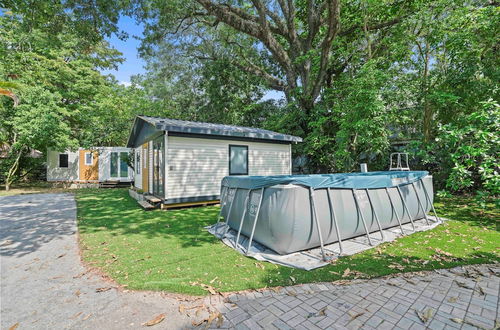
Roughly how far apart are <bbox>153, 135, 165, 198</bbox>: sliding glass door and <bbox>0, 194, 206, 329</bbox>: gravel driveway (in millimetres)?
3282

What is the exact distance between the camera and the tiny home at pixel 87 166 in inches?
577

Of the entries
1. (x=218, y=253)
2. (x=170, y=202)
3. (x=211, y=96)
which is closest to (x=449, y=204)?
(x=218, y=253)

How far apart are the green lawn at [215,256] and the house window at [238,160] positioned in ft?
9.86

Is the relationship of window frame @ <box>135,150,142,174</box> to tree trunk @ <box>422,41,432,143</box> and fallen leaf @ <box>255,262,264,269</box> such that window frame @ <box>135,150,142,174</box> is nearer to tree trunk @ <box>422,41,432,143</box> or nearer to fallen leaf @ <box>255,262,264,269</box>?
fallen leaf @ <box>255,262,264,269</box>

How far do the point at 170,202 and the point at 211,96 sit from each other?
35.2 ft

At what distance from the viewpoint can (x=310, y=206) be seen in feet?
11.6

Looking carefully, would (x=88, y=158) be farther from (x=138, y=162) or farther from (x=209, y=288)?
(x=209, y=288)

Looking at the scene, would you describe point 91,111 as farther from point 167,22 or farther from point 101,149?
point 167,22

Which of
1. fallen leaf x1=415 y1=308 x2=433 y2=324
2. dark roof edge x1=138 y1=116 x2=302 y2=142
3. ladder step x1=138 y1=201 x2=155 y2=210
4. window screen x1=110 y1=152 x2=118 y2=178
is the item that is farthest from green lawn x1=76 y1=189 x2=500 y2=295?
window screen x1=110 y1=152 x2=118 y2=178

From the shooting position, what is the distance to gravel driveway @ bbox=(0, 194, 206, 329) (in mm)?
2184

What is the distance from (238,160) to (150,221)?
3.87m

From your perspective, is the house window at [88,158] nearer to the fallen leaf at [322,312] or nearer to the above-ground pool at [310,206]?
the above-ground pool at [310,206]

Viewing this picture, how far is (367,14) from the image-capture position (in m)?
10.1

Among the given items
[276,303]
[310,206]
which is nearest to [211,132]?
[310,206]
